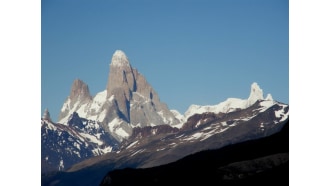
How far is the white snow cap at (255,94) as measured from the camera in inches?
1401

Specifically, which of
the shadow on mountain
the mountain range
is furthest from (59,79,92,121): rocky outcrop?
the shadow on mountain

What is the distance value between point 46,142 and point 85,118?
3.25 meters

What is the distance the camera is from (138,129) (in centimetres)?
4119

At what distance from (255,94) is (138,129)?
7.88 m

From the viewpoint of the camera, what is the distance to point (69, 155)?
137ft

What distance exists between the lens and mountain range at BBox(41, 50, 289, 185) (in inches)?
1452

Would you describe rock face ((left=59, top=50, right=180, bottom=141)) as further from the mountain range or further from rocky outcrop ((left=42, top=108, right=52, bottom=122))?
rocky outcrop ((left=42, top=108, right=52, bottom=122))

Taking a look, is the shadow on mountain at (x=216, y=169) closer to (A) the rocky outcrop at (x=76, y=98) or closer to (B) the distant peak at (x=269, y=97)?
(B) the distant peak at (x=269, y=97)

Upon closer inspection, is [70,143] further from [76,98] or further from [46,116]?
[76,98]

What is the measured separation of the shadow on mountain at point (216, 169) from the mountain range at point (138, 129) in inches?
14.0

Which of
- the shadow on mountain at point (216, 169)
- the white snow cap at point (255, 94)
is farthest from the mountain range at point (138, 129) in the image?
the shadow on mountain at point (216, 169)

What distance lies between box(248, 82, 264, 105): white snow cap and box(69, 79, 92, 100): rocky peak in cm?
804
